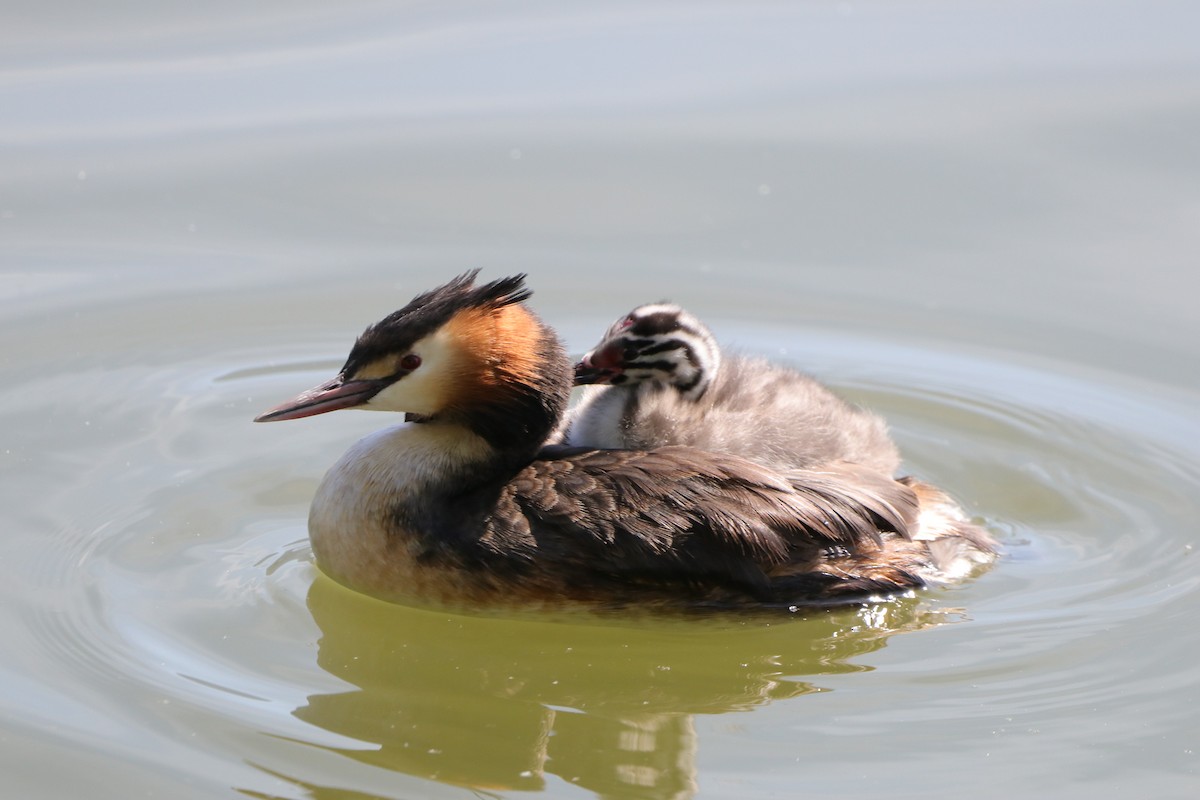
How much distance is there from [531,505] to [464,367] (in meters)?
0.52

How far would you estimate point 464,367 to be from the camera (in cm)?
593

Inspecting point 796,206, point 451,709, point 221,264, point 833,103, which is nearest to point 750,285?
point 796,206

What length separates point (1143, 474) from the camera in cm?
679

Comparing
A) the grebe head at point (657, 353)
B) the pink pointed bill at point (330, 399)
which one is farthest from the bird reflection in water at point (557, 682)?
the grebe head at point (657, 353)

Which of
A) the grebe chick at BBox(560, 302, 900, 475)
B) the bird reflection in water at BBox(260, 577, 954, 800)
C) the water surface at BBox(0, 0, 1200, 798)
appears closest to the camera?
the bird reflection in water at BBox(260, 577, 954, 800)

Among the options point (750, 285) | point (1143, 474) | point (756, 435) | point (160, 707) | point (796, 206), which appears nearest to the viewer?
point (160, 707)

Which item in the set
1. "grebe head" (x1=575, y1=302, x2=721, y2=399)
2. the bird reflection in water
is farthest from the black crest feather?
the bird reflection in water

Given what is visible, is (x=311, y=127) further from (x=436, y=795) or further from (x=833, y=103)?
(x=436, y=795)

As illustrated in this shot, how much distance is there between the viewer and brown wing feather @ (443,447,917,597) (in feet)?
18.8

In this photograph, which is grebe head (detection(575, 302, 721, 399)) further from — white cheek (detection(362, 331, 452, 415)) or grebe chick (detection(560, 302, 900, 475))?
white cheek (detection(362, 331, 452, 415))

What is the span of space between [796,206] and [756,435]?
300cm

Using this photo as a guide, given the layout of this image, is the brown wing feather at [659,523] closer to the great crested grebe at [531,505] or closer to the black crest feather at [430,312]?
the great crested grebe at [531,505]

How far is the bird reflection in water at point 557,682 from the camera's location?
16.2ft

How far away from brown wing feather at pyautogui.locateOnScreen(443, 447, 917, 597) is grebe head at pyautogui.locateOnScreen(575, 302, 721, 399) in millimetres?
466
